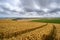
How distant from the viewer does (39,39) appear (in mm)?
10484

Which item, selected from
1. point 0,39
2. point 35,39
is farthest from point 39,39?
point 0,39

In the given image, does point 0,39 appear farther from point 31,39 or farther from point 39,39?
point 39,39

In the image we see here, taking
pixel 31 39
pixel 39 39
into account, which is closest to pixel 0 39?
pixel 31 39

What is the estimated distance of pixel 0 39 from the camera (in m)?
10.4

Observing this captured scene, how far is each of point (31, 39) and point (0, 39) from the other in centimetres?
280

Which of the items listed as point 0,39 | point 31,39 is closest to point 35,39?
point 31,39

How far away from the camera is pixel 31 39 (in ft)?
32.5

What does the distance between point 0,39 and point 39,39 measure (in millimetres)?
3500

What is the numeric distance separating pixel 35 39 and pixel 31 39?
42cm

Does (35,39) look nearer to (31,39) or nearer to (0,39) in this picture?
(31,39)

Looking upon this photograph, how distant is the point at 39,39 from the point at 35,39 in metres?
0.52

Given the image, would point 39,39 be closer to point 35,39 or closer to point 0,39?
point 35,39
